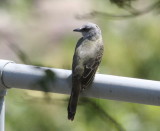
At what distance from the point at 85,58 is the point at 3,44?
425 cm

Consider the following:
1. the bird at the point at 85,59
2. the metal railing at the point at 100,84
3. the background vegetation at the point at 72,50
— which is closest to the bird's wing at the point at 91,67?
the bird at the point at 85,59

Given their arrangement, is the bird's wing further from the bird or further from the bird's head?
the bird's head

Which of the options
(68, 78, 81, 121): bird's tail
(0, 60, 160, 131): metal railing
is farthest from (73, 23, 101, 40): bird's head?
(0, 60, 160, 131): metal railing

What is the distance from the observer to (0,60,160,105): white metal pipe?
234 centimetres

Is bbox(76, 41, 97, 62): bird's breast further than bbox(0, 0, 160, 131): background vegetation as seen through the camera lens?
No

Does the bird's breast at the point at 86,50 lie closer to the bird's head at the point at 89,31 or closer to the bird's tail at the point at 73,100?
the bird's head at the point at 89,31

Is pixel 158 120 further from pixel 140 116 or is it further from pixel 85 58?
pixel 85 58

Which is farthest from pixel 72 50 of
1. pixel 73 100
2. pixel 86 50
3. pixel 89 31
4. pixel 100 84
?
pixel 100 84

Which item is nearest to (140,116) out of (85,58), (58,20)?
(85,58)

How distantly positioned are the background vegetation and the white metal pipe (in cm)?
22

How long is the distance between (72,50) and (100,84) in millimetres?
3442

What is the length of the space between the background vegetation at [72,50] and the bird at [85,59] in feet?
0.32

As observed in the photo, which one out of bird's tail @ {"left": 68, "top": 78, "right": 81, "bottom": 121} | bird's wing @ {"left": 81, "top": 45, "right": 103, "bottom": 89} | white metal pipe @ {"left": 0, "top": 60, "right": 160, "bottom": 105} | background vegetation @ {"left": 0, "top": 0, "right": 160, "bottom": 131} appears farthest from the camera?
background vegetation @ {"left": 0, "top": 0, "right": 160, "bottom": 131}

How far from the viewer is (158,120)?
4680 millimetres
